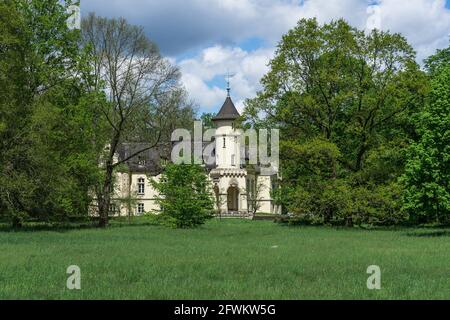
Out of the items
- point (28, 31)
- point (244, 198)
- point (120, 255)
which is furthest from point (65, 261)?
point (244, 198)

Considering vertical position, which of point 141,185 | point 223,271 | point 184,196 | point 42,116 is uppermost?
point 42,116

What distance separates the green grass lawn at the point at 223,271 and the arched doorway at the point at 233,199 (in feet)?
183

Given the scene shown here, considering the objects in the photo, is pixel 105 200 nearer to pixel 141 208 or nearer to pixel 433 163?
pixel 433 163

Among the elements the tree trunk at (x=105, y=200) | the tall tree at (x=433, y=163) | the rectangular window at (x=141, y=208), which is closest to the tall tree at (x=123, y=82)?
the tree trunk at (x=105, y=200)

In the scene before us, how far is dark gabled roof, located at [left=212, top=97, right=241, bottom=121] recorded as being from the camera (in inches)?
3228

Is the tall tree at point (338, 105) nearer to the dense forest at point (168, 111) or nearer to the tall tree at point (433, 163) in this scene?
the dense forest at point (168, 111)

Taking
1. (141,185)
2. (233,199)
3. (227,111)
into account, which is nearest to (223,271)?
(227,111)

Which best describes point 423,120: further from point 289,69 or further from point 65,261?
point 65,261

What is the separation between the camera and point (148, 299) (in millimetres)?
11633

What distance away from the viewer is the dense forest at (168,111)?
3678cm

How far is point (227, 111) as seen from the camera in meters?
82.7

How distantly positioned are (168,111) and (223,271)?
33816 mm

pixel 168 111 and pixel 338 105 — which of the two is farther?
pixel 168 111
